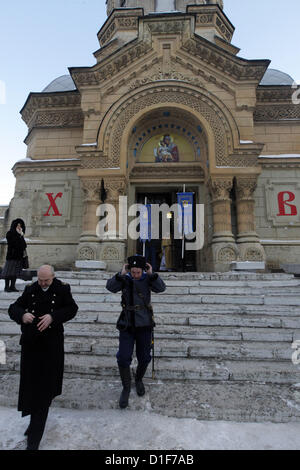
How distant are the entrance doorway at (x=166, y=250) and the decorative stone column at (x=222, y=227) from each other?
2.11m

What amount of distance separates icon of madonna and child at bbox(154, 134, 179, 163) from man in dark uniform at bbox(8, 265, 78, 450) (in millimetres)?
10732

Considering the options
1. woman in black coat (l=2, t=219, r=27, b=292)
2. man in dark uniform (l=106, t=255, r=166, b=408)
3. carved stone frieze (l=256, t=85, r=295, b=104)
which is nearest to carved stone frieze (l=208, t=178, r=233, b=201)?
carved stone frieze (l=256, t=85, r=295, b=104)

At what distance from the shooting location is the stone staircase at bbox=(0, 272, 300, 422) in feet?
10.9

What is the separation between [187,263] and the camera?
501 inches

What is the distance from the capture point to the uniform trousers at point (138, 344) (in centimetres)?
341

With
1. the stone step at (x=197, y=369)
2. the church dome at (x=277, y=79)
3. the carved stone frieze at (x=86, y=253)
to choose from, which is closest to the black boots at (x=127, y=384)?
the stone step at (x=197, y=369)

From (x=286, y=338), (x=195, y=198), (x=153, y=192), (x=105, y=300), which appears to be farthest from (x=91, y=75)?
(x=286, y=338)

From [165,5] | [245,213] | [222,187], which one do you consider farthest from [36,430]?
[165,5]

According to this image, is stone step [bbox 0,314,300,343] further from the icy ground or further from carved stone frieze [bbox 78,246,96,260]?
carved stone frieze [bbox 78,246,96,260]

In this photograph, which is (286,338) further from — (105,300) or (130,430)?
(105,300)

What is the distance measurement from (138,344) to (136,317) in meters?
→ 0.36

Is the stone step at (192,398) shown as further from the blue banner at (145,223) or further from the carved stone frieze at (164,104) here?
the carved stone frieze at (164,104)

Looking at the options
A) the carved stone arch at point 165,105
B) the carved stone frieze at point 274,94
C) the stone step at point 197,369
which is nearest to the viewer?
the stone step at point 197,369

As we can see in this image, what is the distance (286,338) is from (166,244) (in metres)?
8.43
